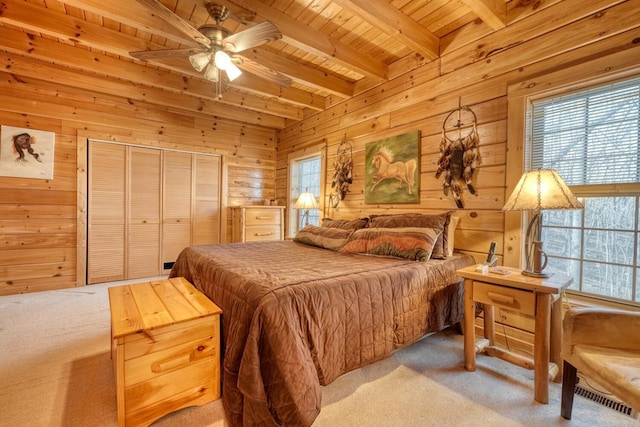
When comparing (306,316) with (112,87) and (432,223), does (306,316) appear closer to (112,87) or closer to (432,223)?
(432,223)

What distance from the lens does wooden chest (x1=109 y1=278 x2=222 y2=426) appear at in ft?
4.23

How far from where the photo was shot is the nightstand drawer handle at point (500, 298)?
1.64m

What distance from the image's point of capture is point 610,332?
4.29 feet

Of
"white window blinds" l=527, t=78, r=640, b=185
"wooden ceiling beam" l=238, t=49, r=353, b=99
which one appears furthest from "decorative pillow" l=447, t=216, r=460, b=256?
"wooden ceiling beam" l=238, t=49, r=353, b=99

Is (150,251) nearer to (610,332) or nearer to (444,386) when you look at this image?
(444,386)

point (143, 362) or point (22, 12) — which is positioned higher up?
point (22, 12)

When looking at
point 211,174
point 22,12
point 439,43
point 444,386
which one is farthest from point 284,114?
point 444,386

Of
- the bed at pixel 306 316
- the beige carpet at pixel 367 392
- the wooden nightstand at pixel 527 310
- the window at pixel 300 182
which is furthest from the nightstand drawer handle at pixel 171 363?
the window at pixel 300 182

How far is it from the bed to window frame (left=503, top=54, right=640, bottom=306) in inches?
17.1

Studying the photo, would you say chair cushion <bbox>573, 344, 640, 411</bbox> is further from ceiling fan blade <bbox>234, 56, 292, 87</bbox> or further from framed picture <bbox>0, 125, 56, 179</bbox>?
framed picture <bbox>0, 125, 56, 179</bbox>

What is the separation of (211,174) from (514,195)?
409 centimetres

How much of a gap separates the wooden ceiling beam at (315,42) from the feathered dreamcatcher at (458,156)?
102 cm

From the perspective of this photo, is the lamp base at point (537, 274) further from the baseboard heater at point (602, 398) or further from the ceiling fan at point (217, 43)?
the ceiling fan at point (217, 43)

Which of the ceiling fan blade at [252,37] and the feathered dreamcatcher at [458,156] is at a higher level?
the ceiling fan blade at [252,37]
